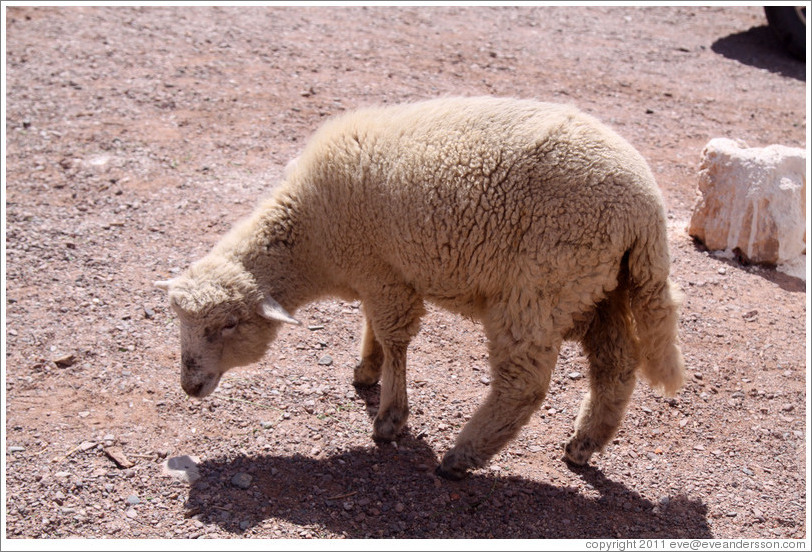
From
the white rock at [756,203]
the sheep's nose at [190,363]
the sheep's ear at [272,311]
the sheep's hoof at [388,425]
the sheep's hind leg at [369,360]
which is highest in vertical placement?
the white rock at [756,203]

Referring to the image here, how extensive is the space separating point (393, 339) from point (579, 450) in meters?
1.64

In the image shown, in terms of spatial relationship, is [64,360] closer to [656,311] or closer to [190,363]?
[190,363]

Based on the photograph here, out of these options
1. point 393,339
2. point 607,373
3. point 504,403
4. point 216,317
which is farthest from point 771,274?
point 216,317

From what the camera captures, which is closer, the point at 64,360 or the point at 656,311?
the point at 656,311

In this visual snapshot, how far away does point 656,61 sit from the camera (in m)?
13.4

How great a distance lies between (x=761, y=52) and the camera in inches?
563

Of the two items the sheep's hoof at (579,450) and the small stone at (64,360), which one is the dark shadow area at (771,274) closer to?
the sheep's hoof at (579,450)

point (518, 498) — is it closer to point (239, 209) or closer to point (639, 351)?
point (639, 351)

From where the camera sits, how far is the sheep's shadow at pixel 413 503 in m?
5.15

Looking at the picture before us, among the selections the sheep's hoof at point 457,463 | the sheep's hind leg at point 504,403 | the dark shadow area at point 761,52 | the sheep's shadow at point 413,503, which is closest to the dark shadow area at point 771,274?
the sheep's shadow at point 413,503

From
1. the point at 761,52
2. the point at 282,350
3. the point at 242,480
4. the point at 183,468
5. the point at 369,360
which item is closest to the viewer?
the point at 242,480

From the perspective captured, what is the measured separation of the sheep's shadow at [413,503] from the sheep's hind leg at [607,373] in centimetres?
31

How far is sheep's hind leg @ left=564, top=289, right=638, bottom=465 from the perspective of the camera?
546 centimetres

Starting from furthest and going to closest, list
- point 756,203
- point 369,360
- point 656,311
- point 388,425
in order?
point 756,203 < point 369,360 < point 388,425 < point 656,311
